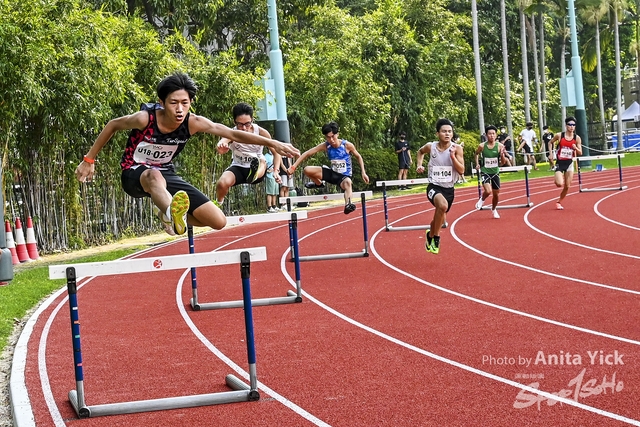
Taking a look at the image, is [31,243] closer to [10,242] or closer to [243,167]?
[10,242]

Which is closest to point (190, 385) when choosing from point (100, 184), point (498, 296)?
point (498, 296)

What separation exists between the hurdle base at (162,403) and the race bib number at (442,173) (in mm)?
6301

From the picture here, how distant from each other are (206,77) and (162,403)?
13980 millimetres

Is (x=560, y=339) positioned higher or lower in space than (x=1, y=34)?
lower

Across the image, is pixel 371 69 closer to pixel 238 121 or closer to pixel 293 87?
pixel 293 87

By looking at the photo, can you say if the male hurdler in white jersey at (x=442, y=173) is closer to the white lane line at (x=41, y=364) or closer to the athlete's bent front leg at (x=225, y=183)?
the athlete's bent front leg at (x=225, y=183)

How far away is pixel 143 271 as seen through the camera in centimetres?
575

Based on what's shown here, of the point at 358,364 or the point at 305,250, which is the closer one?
the point at 358,364

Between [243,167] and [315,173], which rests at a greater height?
[243,167]

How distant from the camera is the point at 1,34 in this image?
12.9 meters

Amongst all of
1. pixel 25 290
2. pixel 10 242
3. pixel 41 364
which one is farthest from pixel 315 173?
pixel 41 364

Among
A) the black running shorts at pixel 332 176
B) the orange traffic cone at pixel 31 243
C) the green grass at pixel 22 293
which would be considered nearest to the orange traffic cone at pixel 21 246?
the orange traffic cone at pixel 31 243

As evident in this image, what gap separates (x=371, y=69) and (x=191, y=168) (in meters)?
11.4

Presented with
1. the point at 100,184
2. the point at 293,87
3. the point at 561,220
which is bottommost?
the point at 561,220
